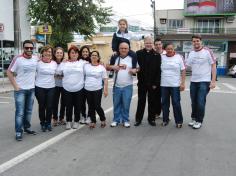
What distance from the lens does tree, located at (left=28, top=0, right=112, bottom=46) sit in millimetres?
22297

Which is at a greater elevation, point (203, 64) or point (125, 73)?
point (203, 64)

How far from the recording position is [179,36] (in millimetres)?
46031

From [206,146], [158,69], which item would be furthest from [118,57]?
[206,146]

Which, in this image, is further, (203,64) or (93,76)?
(203,64)

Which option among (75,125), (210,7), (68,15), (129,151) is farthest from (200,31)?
(129,151)

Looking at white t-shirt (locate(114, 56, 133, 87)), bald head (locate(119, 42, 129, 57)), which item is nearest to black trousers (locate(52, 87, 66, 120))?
white t-shirt (locate(114, 56, 133, 87))

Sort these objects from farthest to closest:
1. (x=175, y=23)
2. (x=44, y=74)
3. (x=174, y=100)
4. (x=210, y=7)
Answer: (x=175, y=23)
(x=210, y=7)
(x=174, y=100)
(x=44, y=74)

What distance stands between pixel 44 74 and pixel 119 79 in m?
1.63

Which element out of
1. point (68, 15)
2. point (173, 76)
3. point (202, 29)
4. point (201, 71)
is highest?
point (202, 29)

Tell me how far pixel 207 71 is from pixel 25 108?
384 cm

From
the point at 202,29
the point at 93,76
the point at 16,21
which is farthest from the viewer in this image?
the point at 202,29

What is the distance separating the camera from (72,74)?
772cm

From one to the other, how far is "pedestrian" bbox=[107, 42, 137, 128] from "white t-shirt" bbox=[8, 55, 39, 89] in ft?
5.69

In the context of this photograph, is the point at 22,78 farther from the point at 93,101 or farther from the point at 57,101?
the point at 93,101
